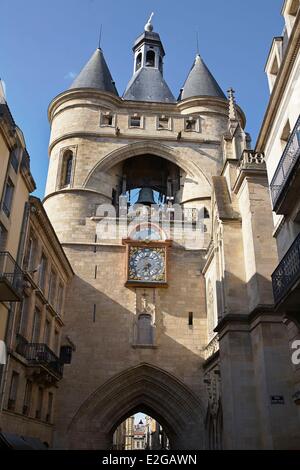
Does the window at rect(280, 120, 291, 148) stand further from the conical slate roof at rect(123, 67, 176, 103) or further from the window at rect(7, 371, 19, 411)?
the conical slate roof at rect(123, 67, 176, 103)

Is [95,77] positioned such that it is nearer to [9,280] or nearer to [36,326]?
[36,326]

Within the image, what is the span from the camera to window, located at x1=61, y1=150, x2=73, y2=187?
68.9 ft

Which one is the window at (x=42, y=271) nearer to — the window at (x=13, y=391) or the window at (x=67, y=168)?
the window at (x=13, y=391)

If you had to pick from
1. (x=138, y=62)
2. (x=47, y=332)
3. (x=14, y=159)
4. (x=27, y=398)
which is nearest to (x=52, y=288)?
(x=47, y=332)

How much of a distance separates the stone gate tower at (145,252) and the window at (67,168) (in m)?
0.05

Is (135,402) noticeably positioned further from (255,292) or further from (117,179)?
(117,179)

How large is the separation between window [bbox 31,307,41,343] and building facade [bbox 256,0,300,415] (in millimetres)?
7826

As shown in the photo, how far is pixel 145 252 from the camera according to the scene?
19109mm

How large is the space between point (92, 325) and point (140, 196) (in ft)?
23.3

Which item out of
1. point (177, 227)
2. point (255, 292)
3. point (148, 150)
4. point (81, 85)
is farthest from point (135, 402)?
point (81, 85)

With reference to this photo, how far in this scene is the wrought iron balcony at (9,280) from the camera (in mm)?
9503

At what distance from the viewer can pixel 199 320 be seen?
712 inches

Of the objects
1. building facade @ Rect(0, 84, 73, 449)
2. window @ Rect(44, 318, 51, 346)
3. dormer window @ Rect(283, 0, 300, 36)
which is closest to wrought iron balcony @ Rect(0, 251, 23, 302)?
building facade @ Rect(0, 84, 73, 449)

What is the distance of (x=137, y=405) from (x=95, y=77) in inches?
622
